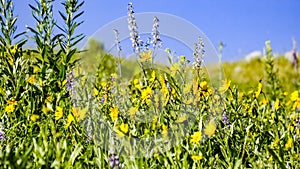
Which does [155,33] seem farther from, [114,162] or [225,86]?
[114,162]

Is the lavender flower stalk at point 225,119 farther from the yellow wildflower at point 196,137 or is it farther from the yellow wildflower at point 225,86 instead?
the yellow wildflower at point 196,137

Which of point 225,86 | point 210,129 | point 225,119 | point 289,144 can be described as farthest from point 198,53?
point 289,144

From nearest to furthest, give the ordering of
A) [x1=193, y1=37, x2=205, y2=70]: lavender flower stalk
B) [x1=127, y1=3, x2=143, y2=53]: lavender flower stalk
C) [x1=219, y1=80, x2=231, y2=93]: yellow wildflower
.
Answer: [x1=219, y1=80, x2=231, y2=93]: yellow wildflower < [x1=193, y1=37, x2=205, y2=70]: lavender flower stalk < [x1=127, y1=3, x2=143, y2=53]: lavender flower stalk

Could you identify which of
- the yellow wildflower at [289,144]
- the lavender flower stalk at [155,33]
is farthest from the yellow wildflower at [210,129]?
the lavender flower stalk at [155,33]

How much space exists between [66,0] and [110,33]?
0.45m

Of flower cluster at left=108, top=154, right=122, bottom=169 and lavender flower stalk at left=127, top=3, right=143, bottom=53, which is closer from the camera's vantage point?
flower cluster at left=108, top=154, right=122, bottom=169

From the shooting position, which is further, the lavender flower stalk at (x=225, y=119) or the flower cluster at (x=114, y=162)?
the lavender flower stalk at (x=225, y=119)

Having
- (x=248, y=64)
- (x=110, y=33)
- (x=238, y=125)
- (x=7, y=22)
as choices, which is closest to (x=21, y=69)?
(x=7, y=22)

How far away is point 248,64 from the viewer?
10.4m

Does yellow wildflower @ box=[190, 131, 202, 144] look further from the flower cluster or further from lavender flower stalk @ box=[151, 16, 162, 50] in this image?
lavender flower stalk @ box=[151, 16, 162, 50]

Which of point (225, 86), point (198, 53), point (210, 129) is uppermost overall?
point (198, 53)

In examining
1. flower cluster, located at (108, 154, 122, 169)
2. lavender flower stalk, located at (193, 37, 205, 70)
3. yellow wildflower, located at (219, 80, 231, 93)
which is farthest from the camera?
lavender flower stalk, located at (193, 37, 205, 70)

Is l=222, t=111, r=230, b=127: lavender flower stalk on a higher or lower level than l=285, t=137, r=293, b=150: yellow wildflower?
higher

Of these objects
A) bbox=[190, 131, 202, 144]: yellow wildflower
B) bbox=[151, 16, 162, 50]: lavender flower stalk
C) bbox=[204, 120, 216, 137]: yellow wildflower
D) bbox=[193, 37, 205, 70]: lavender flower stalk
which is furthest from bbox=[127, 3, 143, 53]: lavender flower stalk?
bbox=[190, 131, 202, 144]: yellow wildflower
